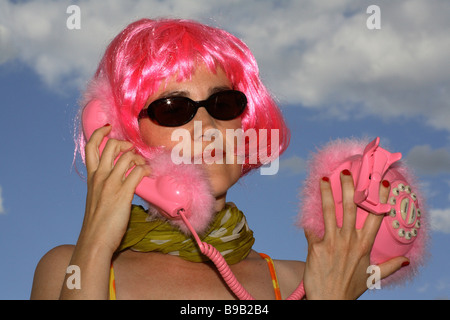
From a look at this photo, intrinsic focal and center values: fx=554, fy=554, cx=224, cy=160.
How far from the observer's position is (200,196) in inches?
127

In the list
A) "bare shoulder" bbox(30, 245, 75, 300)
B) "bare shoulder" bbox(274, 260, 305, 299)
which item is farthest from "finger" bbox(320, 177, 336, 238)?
"bare shoulder" bbox(30, 245, 75, 300)

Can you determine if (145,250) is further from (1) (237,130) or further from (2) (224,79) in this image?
(2) (224,79)

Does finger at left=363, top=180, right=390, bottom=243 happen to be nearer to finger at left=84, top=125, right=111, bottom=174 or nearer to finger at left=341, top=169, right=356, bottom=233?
finger at left=341, top=169, right=356, bottom=233

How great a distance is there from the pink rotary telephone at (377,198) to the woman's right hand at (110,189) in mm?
1045

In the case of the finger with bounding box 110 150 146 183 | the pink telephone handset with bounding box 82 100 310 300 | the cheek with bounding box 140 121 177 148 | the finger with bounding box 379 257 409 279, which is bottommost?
the finger with bounding box 379 257 409 279

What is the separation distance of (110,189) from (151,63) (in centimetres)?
99

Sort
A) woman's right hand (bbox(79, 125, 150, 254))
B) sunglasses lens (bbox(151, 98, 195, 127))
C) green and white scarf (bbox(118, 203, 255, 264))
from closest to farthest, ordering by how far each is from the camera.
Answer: woman's right hand (bbox(79, 125, 150, 254)) → sunglasses lens (bbox(151, 98, 195, 127)) → green and white scarf (bbox(118, 203, 255, 264))

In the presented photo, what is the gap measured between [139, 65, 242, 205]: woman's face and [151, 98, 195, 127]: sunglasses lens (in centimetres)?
4

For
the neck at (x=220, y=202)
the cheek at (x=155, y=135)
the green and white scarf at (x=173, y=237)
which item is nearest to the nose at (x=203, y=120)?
the cheek at (x=155, y=135)

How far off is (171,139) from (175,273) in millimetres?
943

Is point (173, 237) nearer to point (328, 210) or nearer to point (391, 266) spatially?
point (328, 210)

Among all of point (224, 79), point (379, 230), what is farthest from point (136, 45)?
point (379, 230)

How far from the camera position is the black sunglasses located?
357 centimetres
